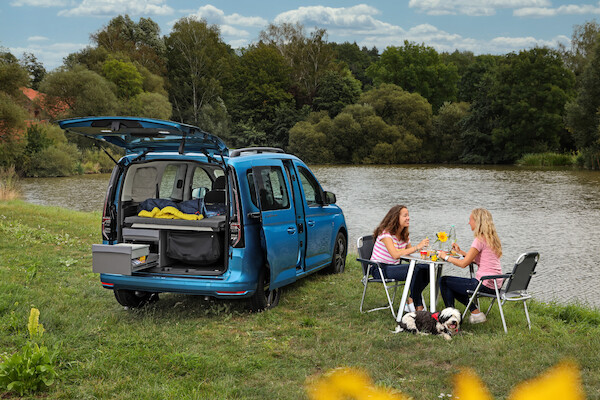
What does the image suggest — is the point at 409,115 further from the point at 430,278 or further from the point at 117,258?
the point at 117,258

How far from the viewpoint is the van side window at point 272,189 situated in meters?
7.30

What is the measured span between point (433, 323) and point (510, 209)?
64.3 feet

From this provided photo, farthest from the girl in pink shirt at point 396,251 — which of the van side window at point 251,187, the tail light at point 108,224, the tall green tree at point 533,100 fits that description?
the tall green tree at point 533,100

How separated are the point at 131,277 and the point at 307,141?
2620 inches

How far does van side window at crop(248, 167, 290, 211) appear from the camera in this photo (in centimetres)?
730

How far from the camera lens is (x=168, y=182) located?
25.9 ft

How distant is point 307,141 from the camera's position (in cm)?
7294

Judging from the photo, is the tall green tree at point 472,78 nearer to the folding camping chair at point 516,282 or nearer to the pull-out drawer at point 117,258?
the folding camping chair at point 516,282

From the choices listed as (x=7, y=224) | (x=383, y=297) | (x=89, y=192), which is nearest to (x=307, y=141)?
(x=89, y=192)

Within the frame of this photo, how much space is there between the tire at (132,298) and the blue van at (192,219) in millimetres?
13

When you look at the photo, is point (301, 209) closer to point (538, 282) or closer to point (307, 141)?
point (538, 282)

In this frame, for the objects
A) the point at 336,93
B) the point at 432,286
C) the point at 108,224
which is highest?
the point at 336,93

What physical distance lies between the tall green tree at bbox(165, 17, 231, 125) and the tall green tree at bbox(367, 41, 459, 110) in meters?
23.3

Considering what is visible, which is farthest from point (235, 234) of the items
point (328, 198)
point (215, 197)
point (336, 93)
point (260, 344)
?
point (336, 93)
